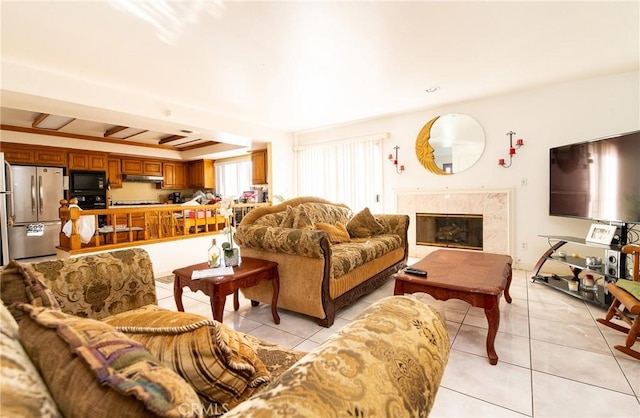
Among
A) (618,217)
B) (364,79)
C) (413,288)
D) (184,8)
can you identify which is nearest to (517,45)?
(364,79)

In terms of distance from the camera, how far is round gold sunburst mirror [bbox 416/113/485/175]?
4.11 metres

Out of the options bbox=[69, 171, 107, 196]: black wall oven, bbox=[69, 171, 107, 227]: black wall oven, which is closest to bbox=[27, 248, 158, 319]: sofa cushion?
bbox=[69, 171, 107, 227]: black wall oven

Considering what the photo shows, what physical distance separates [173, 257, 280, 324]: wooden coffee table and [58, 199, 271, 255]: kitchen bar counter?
2.50ft

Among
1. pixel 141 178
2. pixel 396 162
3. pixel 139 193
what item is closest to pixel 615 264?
pixel 396 162

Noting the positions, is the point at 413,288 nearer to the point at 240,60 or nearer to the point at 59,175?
the point at 240,60

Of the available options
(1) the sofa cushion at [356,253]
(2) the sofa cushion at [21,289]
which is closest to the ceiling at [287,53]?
(1) the sofa cushion at [356,253]

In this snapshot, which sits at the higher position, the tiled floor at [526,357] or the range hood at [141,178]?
the range hood at [141,178]

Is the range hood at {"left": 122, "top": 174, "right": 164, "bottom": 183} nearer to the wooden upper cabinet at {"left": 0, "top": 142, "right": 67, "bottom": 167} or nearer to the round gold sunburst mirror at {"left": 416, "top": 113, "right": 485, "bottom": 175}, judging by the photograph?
the wooden upper cabinet at {"left": 0, "top": 142, "right": 67, "bottom": 167}

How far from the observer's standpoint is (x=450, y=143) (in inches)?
168

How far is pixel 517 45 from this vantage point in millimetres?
2592

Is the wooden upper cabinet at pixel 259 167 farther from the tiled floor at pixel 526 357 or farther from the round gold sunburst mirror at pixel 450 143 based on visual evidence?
the tiled floor at pixel 526 357

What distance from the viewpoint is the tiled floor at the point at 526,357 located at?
1.45 m

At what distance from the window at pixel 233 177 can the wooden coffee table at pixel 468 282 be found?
552cm

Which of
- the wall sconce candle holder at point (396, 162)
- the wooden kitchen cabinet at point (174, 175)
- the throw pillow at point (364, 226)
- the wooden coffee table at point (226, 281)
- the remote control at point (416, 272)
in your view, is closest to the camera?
the wooden coffee table at point (226, 281)
